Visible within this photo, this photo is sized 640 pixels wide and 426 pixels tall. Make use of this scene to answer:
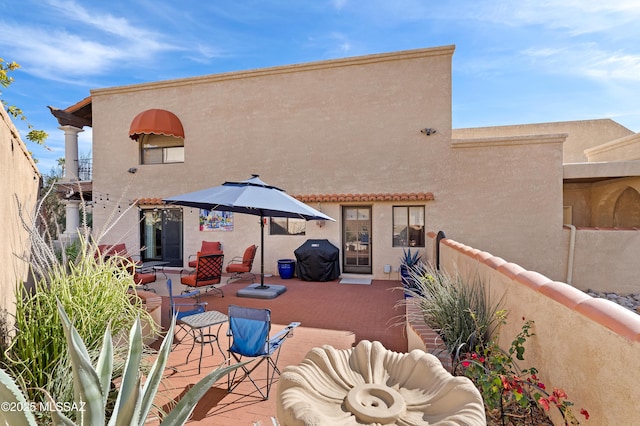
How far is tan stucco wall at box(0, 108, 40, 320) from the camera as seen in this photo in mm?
2971

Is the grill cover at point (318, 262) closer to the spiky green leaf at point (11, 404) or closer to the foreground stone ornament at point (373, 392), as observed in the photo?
the foreground stone ornament at point (373, 392)

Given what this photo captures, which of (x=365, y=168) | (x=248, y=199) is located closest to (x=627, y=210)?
(x=365, y=168)

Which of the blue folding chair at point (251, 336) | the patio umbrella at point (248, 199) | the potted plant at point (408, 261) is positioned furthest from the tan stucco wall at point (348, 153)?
the blue folding chair at point (251, 336)

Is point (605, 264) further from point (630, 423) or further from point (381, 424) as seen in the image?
point (381, 424)

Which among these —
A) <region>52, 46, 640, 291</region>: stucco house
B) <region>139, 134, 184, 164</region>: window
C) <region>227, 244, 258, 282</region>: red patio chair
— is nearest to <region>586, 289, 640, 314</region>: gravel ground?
<region>52, 46, 640, 291</region>: stucco house

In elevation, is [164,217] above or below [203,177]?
below

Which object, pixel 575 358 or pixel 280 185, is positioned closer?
pixel 575 358

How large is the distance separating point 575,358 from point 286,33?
12.1 metres

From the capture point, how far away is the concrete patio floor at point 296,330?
348 centimetres

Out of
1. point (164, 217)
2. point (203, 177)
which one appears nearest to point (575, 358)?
point (203, 177)

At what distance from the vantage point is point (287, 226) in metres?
12.5

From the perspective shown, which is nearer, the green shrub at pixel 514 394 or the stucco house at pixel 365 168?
the green shrub at pixel 514 394

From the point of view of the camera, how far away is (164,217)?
1380 centimetres

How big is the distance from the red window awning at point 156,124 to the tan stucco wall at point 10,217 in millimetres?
9479
